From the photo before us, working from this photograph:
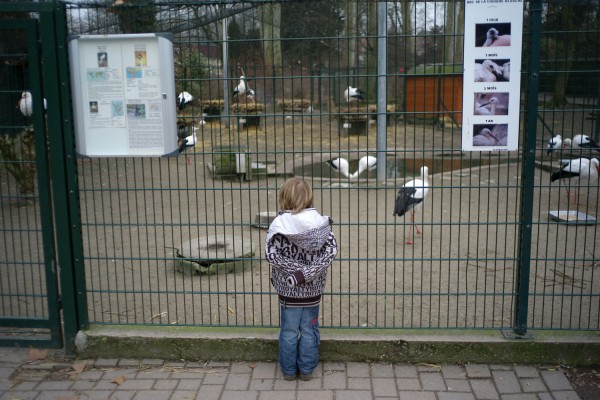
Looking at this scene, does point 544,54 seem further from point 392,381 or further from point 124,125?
point 124,125

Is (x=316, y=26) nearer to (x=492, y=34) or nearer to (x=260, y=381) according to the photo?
(x=492, y=34)

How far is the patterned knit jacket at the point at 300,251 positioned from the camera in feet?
13.5

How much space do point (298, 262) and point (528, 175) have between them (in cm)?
176

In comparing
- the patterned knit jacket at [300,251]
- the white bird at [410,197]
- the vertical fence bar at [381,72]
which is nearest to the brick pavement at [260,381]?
the patterned knit jacket at [300,251]

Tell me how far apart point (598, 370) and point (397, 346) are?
4.73 ft

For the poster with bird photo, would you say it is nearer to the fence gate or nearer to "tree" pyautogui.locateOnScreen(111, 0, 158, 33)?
"tree" pyautogui.locateOnScreen(111, 0, 158, 33)

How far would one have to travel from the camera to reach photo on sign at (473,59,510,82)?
434cm

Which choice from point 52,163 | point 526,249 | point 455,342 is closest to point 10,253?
point 52,163

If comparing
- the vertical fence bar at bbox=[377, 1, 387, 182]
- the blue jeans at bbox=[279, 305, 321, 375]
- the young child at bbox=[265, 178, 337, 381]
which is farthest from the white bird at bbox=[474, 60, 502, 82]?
the blue jeans at bbox=[279, 305, 321, 375]

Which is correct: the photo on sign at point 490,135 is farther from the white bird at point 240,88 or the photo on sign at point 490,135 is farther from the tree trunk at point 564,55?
the white bird at point 240,88

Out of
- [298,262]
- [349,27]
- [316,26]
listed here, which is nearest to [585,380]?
[298,262]

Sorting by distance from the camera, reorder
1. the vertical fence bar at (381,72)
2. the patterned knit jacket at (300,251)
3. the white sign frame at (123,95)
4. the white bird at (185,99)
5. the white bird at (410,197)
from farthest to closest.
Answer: the white bird at (410,197) < the vertical fence bar at (381,72) < the white bird at (185,99) < the white sign frame at (123,95) < the patterned knit jacket at (300,251)

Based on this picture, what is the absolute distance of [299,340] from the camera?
442cm

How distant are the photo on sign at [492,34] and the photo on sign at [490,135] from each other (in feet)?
1.84
